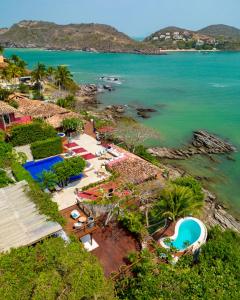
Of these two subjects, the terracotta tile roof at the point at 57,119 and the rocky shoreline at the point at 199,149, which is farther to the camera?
the rocky shoreline at the point at 199,149

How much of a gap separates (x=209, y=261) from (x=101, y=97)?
173ft

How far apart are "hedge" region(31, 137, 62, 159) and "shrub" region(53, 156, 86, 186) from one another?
4996mm

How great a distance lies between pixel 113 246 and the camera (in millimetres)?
15977

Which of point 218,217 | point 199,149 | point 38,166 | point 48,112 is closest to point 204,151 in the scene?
point 199,149

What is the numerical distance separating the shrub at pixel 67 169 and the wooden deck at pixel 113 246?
557 centimetres

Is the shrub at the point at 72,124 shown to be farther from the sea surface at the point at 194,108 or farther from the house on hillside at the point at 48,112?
the sea surface at the point at 194,108

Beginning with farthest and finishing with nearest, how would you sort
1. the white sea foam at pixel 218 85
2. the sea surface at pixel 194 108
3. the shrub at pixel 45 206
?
1. the white sea foam at pixel 218 85
2. the sea surface at pixel 194 108
3. the shrub at pixel 45 206

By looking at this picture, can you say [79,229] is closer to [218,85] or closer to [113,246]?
[113,246]

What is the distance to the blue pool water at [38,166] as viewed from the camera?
859 inches

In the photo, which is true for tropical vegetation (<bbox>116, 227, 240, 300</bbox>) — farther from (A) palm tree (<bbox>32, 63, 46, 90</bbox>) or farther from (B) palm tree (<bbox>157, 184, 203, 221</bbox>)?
(A) palm tree (<bbox>32, 63, 46, 90</bbox>)

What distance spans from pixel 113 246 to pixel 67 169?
24.5 feet

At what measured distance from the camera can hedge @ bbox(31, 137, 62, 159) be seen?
81.5 ft

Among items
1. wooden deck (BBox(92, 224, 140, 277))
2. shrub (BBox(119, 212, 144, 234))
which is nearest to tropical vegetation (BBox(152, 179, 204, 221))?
shrub (BBox(119, 212, 144, 234))

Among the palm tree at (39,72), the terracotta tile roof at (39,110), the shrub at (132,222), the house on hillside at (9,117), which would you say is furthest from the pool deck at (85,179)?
the palm tree at (39,72)
